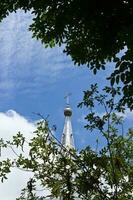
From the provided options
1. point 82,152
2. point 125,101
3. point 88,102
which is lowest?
point 125,101

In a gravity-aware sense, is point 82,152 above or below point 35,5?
below

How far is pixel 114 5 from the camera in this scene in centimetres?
866

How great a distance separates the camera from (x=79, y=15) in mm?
8969

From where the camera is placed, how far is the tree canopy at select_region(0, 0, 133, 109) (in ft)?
26.9

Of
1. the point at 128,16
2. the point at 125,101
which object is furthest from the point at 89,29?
the point at 125,101

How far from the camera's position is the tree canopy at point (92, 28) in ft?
26.9

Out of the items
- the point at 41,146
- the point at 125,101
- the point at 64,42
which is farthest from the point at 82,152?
the point at 125,101

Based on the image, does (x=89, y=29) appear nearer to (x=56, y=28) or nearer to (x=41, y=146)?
(x=56, y=28)

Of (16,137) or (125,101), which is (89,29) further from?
(16,137)

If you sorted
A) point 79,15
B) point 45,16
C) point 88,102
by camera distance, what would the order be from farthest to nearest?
point 88,102 < point 45,16 < point 79,15

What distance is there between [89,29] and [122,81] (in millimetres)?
1409

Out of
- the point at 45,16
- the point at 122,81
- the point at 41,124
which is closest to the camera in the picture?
the point at 122,81

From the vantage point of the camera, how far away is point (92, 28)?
29.3ft

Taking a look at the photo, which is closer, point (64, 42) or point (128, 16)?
point (128, 16)
